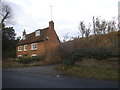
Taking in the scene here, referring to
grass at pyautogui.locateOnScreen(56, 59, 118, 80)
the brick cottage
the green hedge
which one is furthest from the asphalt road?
the brick cottage

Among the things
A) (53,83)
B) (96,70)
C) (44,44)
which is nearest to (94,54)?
(96,70)

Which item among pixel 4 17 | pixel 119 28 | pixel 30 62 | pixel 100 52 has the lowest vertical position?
pixel 30 62

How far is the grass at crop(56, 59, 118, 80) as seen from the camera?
13.7 meters

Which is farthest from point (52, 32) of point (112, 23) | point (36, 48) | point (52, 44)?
point (112, 23)

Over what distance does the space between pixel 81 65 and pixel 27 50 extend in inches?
940

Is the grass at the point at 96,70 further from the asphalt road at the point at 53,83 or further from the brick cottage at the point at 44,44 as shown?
the brick cottage at the point at 44,44

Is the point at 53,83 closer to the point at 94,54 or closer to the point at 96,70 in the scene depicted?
the point at 96,70

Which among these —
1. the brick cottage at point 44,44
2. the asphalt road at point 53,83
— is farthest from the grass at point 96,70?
the brick cottage at point 44,44

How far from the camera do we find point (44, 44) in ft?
115

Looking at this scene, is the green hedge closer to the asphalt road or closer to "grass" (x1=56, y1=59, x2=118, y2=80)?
"grass" (x1=56, y1=59, x2=118, y2=80)

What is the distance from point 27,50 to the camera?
3991 cm

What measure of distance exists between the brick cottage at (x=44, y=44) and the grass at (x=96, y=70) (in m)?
13.3

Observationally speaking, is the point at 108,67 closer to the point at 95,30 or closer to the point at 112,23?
the point at 112,23

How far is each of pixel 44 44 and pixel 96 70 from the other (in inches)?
816
